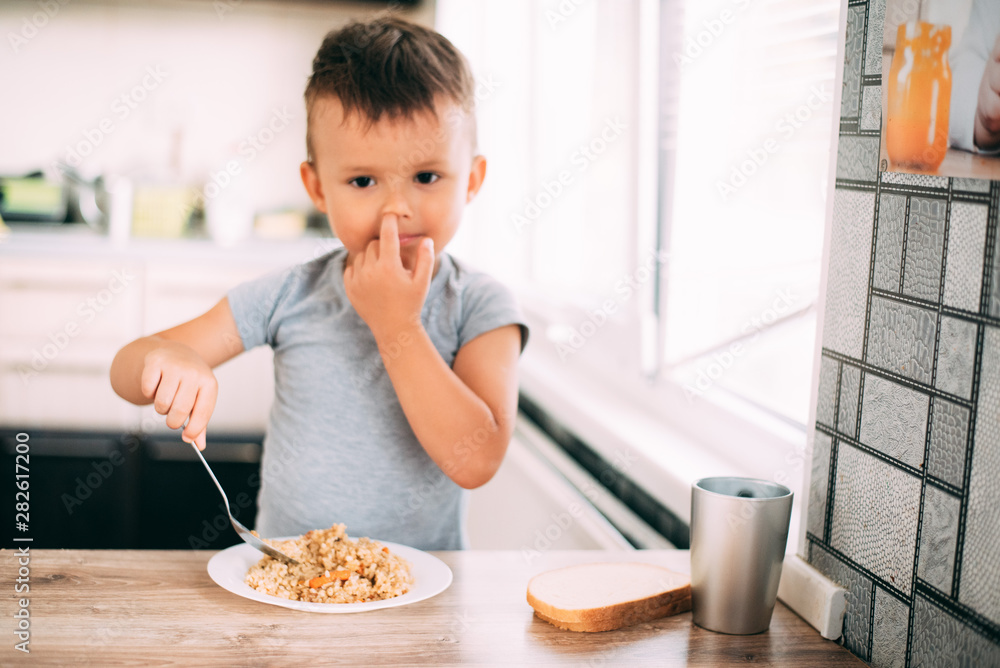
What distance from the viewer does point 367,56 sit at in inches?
38.9

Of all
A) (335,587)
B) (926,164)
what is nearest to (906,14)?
(926,164)

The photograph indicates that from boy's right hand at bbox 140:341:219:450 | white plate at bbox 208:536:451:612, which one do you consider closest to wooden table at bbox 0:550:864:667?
white plate at bbox 208:536:451:612

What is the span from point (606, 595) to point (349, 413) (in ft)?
1.41

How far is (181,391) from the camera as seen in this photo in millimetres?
840

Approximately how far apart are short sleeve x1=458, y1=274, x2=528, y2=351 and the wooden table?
1.06ft

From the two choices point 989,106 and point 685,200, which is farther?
point 685,200

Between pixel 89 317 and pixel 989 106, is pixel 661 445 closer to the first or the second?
pixel 989 106

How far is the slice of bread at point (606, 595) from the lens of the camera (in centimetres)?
75

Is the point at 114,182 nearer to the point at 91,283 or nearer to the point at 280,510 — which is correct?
the point at 91,283

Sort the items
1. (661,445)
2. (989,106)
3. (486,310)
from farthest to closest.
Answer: (661,445) < (486,310) < (989,106)

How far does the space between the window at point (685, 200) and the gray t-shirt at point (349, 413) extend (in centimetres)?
40

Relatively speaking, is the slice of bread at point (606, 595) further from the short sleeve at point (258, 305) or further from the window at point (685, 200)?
the short sleeve at point (258, 305)

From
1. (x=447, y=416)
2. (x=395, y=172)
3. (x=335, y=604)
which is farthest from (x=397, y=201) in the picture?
(x=335, y=604)

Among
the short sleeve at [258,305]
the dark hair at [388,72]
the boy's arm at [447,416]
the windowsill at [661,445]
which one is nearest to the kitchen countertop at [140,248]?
the windowsill at [661,445]
